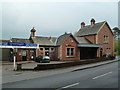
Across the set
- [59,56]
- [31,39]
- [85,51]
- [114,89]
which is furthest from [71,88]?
[85,51]

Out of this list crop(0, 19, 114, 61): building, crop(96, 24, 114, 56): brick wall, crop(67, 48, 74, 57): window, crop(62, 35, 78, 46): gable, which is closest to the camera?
crop(0, 19, 114, 61): building

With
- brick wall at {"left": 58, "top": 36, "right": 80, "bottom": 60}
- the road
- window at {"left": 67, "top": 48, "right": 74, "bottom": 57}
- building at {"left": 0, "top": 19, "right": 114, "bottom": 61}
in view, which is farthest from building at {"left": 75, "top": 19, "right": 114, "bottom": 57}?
the road

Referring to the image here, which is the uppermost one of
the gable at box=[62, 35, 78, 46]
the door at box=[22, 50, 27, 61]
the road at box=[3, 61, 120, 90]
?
the gable at box=[62, 35, 78, 46]

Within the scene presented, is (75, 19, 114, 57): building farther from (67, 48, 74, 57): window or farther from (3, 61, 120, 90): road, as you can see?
(3, 61, 120, 90): road

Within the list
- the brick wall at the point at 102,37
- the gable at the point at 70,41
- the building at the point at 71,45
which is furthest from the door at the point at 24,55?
the brick wall at the point at 102,37

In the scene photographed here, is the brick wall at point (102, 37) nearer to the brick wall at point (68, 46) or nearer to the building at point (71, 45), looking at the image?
the building at point (71, 45)

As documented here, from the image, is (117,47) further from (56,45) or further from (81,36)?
(56,45)

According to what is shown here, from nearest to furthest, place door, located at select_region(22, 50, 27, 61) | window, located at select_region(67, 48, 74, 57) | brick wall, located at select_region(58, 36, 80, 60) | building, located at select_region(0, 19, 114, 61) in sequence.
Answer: door, located at select_region(22, 50, 27, 61)
building, located at select_region(0, 19, 114, 61)
brick wall, located at select_region(58, 36, 80, 60)
window, located at select_region(67, 48, 74, 57)

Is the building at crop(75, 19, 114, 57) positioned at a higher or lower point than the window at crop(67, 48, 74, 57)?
higher

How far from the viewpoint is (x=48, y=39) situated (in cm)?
4166

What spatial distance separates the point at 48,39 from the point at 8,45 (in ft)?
46.2

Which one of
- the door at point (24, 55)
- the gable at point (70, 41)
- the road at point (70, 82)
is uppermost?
the gable at point (70, 41)

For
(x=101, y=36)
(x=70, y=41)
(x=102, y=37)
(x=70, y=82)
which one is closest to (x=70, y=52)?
(x=70, y=41)

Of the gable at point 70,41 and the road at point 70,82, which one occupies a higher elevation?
the gable at point 70,41
